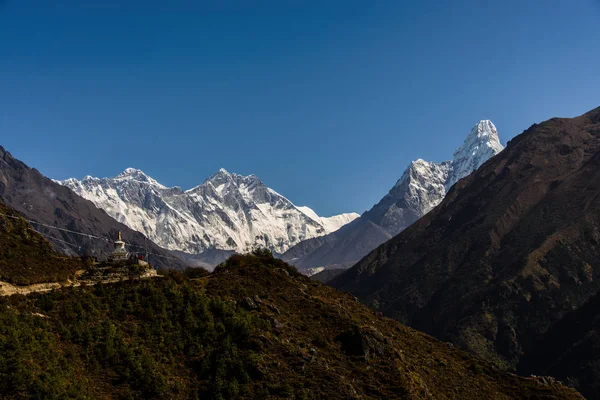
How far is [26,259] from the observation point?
73.7 meters

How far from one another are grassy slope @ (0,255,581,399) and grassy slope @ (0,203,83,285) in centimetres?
583

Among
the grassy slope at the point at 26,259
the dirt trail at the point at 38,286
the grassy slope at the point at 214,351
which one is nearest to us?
the grassy slope at the point at 214,351

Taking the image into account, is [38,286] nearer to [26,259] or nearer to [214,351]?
[26,259]

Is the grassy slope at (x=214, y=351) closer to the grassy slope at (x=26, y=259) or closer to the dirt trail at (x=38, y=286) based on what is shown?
the dirt trail at (x=38, y=286)

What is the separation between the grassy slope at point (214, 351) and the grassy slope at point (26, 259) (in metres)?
5.83

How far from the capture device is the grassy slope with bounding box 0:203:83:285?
6812 cm

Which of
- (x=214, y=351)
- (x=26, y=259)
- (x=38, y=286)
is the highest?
(x=26, y=259)

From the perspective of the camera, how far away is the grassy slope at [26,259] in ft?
224

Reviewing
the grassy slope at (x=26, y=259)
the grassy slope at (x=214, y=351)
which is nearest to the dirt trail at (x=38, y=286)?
the grassy slope at (x=26, y=259)

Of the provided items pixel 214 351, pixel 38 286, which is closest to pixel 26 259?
pixel 38 286

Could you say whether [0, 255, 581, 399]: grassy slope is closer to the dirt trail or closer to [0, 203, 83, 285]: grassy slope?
the dirt trail

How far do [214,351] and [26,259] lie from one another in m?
27.0

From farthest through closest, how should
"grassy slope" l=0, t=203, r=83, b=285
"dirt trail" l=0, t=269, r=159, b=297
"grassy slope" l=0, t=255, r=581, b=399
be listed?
"grassy slope" l=0, t=203, r=83, b=285, "dirt trail" l=0, t=269, r=159, b=297, "grassy slope" l=0, t=255, r=581, b=399

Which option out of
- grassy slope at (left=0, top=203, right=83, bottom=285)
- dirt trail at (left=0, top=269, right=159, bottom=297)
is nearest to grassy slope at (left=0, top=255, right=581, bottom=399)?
dirt trail at (left=0, top=269, right=159, bottom=297)
